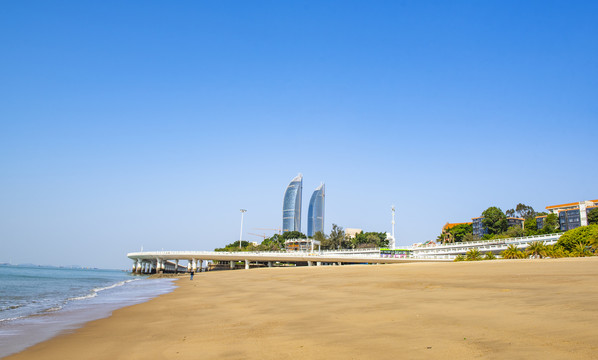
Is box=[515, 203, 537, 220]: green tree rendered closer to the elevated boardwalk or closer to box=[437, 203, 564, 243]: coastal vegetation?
box=[437, 203, 564, 243]: coastal vegetation

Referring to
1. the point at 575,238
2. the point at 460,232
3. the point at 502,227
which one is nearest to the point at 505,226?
the point at 502,227

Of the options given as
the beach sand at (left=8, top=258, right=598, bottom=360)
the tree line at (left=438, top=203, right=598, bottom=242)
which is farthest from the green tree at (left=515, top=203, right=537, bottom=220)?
the beach sand at (left=8, top=258, right=598, bottom=360)

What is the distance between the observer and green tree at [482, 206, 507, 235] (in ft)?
431

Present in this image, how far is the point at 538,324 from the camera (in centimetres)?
682

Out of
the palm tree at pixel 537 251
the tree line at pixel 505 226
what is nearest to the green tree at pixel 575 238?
the palm tree at pixel 537 251

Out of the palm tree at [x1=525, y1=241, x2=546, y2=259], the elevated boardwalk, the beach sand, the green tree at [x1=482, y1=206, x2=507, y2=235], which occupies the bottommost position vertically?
the elevated boardwalk

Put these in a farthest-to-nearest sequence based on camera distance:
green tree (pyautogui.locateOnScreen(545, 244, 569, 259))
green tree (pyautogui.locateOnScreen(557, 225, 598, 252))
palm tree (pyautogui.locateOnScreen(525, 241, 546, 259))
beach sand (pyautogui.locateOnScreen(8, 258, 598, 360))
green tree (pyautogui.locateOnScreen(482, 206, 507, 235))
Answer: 1. green tree (pyautogui.locateOnScreen(482, 206, 507, 235))
2. green tree (pyautogui.locateOnScreen(557, 225, 598, 252))
3. palm tree (pyautogui.locateOnScreen(525, 241, 546, 259))
4. green tree (pyautogui.locateOnScreen(545, 244, 569, 259))
5. beach sand (pyautogui.locateOnScreen(8, 258, 598, 360))

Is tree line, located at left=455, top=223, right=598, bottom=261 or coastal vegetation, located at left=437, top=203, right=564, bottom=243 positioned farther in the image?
coastal vegetation, located at left=437, top=203, right=564, bottom=243

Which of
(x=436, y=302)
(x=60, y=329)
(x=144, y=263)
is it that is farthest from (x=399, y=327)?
(x=144, y=263)

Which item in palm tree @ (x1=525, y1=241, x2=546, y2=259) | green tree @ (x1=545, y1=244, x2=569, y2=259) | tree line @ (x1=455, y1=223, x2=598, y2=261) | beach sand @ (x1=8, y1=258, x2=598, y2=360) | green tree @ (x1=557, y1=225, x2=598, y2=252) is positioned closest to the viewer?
beach sand @ (x1=8, y1=258, x2=598, y2=360)

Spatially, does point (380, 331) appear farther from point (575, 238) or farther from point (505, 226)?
point (505, 226)

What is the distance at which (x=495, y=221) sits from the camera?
132 m

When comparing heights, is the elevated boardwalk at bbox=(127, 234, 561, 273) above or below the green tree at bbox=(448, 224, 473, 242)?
below

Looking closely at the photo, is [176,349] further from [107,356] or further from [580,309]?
[580,309]
